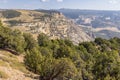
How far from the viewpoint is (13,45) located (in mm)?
89375

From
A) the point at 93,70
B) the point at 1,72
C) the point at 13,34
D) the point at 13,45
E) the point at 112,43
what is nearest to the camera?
the point at 1,72

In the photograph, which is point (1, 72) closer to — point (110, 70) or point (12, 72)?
point (12, 72)

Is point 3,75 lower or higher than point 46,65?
higher

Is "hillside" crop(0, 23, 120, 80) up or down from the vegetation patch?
down

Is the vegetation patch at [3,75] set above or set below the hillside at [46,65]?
above

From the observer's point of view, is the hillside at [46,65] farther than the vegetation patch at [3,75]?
Yes

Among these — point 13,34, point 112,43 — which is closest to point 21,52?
point 13,34

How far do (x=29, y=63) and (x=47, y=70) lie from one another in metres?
10.1

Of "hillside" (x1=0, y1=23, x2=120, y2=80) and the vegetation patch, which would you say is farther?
"hillside" (x1=0, y1=23, x2=120, y2=80)

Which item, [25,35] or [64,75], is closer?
[64,75]

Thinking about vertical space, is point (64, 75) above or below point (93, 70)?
above

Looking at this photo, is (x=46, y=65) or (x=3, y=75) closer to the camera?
(x=3, y=75)

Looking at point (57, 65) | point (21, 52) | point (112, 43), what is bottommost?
point (112, 43)

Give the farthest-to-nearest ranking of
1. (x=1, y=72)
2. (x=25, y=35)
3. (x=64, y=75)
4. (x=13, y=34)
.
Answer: (x=25, y=35) → (x=13, y=34) → (x=64, y=75) → (x=1, y=72)
